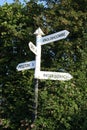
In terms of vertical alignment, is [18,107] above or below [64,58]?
below

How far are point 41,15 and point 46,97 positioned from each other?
11.5 ft

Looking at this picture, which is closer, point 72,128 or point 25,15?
point 72,128

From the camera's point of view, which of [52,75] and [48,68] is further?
[48,68]

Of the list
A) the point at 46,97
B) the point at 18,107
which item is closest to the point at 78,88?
the point at 46,97

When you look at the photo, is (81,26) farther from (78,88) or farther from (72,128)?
(72,128)

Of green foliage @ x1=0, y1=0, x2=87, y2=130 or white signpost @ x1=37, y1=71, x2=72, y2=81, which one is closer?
white signpost @ x1=37, y1=71, x2=72, y2=81

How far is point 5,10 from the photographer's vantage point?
18.2 meters

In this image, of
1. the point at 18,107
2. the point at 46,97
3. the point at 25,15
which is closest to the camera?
the point at 46,97

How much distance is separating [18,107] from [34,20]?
3.42 m

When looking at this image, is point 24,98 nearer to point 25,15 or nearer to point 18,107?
point 18,107

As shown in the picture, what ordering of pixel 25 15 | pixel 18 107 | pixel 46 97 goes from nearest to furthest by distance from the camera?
pixel 46 97, pixel 18 107, pixel 25 15

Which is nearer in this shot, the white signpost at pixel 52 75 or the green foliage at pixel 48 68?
the white signpost at pixel 52 75

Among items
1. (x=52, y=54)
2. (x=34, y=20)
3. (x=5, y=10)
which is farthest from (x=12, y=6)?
(x=52, y=54)

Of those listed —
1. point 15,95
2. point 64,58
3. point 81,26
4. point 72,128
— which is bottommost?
point 72,128
